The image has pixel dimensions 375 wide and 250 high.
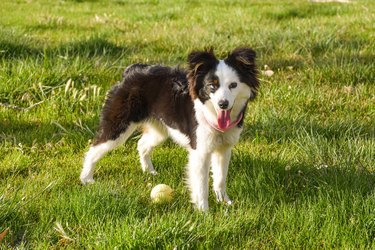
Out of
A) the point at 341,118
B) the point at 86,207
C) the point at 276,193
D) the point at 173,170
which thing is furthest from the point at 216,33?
the point at 86,207

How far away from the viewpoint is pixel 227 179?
12.2 feet

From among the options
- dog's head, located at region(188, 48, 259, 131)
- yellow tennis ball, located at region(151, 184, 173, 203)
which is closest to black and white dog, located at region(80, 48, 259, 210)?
dog's head, located at region(188, 48, 259, 131)

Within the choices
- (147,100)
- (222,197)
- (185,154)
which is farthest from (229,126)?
(185,154)

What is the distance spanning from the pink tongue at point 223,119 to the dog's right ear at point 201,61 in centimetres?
28

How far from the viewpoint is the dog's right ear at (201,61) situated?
10.4 ft

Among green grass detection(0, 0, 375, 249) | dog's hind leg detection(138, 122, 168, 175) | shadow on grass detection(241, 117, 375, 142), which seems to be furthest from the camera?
shadow on grass detection(241, 117, 375, 142)

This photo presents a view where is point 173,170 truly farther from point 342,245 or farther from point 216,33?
point 216,33

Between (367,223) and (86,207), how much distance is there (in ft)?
5.10

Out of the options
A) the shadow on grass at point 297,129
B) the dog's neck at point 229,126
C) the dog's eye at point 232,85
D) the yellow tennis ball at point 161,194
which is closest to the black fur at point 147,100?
the dog's neck at point 229,126

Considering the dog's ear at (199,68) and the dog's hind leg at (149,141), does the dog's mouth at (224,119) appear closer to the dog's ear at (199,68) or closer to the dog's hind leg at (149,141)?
the dog's ear at (199,68)

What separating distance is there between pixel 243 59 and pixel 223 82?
7.8 inches

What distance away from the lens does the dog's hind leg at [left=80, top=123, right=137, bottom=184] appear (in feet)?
12.5

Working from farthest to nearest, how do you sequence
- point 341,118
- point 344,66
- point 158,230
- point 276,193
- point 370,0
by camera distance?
point 370,0 < point 344,66 < point 341,118 < point 276,193 < point 158,230

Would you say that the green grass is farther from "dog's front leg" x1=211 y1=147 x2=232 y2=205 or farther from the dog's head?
the dog's head
